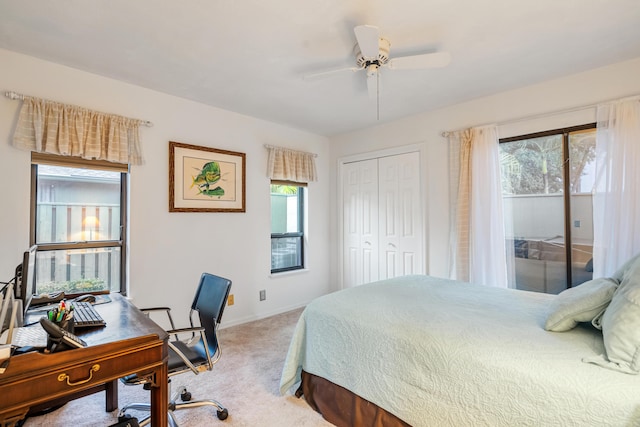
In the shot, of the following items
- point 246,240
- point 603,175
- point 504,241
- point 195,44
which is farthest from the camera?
point 246,240

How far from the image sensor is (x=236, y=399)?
2109 millimetres

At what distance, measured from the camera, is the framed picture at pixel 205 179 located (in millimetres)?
3117

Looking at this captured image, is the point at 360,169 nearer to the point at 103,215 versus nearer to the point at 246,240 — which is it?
the point at 246,240

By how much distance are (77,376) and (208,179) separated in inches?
94.8

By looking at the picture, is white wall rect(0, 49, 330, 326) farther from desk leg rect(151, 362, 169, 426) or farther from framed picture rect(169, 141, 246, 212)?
desk leg rect(151, 362, 169, 426)

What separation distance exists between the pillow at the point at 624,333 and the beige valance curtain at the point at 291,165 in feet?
10.9

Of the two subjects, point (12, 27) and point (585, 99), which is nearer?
point (12, 27)

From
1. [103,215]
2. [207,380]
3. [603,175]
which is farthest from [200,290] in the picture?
[603,175]

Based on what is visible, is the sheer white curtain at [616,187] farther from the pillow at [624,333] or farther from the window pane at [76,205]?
the window pane at [76,205]

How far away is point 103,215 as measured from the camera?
2783mm

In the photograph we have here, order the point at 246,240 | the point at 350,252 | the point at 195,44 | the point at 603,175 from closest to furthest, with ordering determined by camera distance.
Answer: the point at 195,44 → the point at 603,175 → the point at 246,240 → the point at 350,252

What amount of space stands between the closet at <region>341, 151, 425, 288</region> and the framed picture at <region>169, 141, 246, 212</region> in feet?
5.30

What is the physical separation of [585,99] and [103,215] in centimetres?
442

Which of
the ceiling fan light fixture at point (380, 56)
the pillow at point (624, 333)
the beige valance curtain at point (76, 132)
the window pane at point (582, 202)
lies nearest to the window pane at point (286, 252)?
the beige valance curtain at point (76, 132)
